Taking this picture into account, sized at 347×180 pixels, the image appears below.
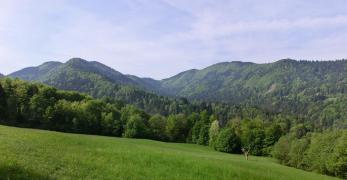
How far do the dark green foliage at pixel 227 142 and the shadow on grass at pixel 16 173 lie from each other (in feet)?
354

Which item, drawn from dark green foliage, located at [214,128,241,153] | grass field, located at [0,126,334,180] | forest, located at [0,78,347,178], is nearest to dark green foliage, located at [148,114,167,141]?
forest, located at [0,78,347,178]

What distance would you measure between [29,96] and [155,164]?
86870 mm

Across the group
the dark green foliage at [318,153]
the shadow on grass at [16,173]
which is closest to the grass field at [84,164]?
the shadow on grass at [16,173]

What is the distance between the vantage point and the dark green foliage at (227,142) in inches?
5030

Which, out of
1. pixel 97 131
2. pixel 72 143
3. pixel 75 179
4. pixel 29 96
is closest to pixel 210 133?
pixel 97 131

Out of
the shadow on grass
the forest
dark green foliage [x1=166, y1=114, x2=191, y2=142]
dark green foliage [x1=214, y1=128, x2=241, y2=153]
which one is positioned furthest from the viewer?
dark green foliage [x1=166, y1=114, x2=191, y2=142]

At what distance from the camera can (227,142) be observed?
127500 millimetres

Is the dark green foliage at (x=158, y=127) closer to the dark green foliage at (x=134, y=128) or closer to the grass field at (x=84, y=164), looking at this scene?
the dark green foliage at (x=134, y=128)

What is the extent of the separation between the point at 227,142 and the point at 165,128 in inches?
1341

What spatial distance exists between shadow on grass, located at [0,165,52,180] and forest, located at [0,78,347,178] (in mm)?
77720

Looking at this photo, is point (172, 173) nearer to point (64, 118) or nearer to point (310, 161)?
point (310, 161)

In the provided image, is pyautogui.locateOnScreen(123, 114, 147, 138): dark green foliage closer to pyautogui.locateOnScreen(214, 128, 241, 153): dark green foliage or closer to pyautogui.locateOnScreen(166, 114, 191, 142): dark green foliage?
pyautogui.locateOnScreen(166, 114, 191, 142): dark green foliage

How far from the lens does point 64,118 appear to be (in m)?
116

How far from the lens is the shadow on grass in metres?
21.3
